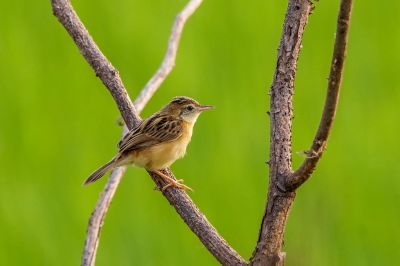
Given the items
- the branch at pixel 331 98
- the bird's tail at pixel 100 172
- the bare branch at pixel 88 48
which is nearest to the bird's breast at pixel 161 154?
the bird's tail at pixel 100 172

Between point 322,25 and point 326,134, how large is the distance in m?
7.58

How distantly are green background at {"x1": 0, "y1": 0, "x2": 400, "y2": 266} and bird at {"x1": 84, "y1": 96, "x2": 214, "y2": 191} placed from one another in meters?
2.73

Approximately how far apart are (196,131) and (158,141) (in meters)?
3.57

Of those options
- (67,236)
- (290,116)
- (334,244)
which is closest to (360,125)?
(334,244)

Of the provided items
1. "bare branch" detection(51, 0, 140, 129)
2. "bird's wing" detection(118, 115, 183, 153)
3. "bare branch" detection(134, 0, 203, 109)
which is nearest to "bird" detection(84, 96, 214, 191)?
"bird's wing" detection(118, 115, 183, 153)

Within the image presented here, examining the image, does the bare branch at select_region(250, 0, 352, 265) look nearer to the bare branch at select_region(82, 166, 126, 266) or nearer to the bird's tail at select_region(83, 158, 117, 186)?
the bare branch at select_region(82, 166, 126, 266)

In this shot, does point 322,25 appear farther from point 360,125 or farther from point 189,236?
point 189,236

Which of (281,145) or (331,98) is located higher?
(331,98)

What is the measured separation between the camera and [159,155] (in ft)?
14.6

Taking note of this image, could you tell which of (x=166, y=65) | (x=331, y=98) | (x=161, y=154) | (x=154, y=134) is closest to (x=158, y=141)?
(x=154, y=134)

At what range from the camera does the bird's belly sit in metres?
4.23

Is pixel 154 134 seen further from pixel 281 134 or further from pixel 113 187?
pixel 281 134

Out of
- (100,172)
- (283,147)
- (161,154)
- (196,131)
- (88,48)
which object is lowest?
(196,131)

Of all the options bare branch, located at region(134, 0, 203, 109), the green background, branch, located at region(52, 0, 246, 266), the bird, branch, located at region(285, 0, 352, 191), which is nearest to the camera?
branch, located at region(285, 0, 352, 191)
